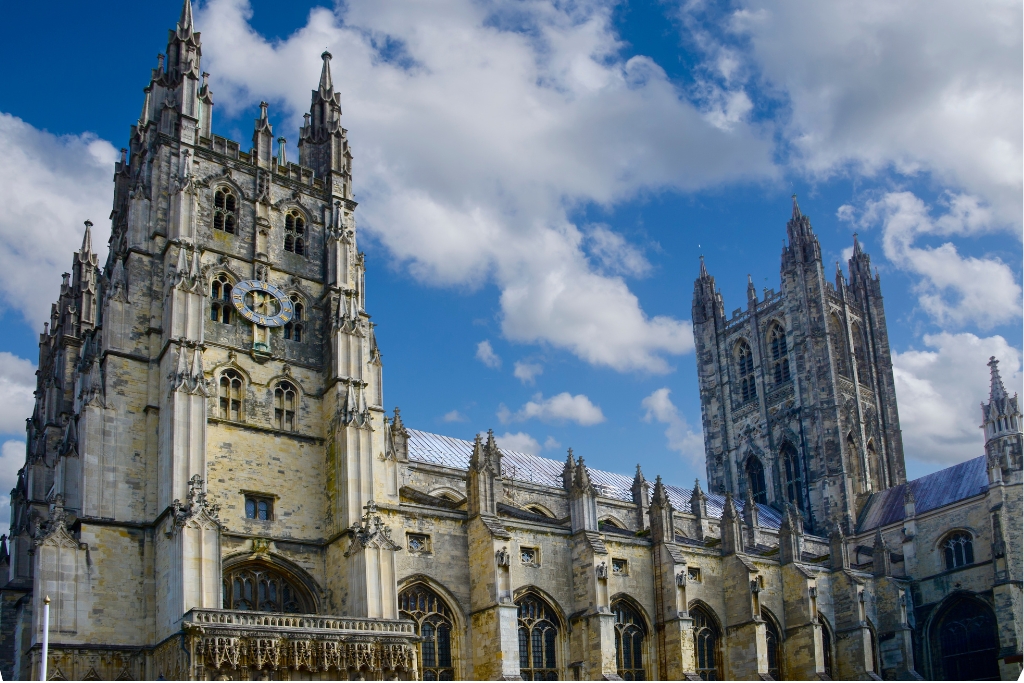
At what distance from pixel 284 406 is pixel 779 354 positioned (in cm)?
4996

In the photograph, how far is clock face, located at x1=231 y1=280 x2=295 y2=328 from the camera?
40.3 m

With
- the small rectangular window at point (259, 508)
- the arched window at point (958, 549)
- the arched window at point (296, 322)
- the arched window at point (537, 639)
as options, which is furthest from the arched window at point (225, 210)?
the arched window at point (958, 549)

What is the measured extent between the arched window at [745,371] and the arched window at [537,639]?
4205cm

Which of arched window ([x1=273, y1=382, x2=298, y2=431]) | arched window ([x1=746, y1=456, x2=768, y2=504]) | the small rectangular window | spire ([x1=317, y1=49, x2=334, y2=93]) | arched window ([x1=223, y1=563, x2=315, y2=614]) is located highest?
spire ([x1=317, y1=49, x2=334, y2=93])

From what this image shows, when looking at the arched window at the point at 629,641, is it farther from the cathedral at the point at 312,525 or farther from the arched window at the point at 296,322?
the arched window at the point at 296,322

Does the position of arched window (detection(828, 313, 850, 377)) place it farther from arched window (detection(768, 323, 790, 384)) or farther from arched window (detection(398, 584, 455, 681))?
arched window (detection(398, 584, 455, 681))

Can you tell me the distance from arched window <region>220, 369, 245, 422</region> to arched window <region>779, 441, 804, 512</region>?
48336 millimetres

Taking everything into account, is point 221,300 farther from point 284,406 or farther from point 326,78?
point 326,78

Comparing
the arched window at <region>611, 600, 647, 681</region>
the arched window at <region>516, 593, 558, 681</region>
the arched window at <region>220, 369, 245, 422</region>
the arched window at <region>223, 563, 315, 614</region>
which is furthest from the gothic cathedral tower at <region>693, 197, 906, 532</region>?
the arched window at <region>220, 369, 245, 422</region>

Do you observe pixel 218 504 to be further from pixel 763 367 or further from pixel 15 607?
pixel 763 367

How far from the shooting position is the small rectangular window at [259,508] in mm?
37094

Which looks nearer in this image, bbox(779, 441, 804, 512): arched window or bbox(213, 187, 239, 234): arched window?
bbox(213, 187, 239, 234): arched window

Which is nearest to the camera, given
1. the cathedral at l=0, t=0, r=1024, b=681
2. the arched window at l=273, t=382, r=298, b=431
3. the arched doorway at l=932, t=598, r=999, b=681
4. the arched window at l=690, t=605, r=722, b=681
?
the cathedral at l=0, t=0, r=1024, b=681

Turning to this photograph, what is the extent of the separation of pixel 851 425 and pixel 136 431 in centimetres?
5446
